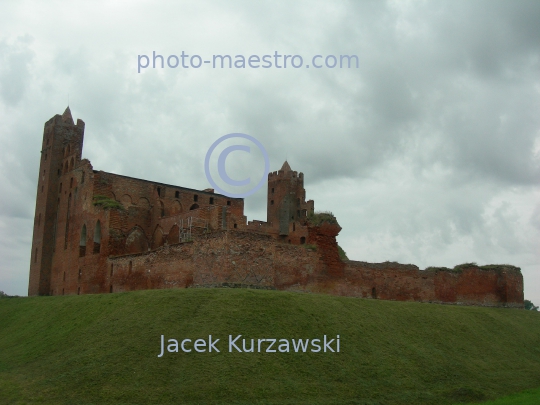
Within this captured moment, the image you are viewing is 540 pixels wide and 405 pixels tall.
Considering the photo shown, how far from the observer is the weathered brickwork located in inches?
1033

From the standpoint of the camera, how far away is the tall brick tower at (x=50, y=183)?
4347cm

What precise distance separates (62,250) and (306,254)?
69.2ft

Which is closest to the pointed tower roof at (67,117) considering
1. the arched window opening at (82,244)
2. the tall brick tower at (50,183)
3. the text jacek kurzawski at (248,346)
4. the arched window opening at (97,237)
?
the tall brick tower at (50,183)

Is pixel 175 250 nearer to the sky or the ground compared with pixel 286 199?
nearer to the ground

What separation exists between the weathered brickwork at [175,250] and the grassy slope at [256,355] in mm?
2777

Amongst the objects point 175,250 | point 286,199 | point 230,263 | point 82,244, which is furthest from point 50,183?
point 230,263

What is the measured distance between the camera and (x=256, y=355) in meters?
19.1

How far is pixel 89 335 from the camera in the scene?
21781mm

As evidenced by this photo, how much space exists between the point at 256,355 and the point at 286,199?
41.6 meters

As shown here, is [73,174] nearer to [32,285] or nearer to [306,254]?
[32,285]

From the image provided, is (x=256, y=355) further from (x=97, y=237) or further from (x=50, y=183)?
(x=50, y=183)

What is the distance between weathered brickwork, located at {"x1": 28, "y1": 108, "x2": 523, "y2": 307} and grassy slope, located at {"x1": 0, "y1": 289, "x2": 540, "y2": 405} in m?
2.78

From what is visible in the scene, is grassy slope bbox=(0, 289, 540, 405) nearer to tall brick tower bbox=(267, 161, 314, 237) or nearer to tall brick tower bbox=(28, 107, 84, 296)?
tall brick tower bbox=(28, 107, 84, 296)

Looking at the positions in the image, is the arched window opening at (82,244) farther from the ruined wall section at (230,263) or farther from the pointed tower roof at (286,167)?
the pointed tower roof at (286,167)
